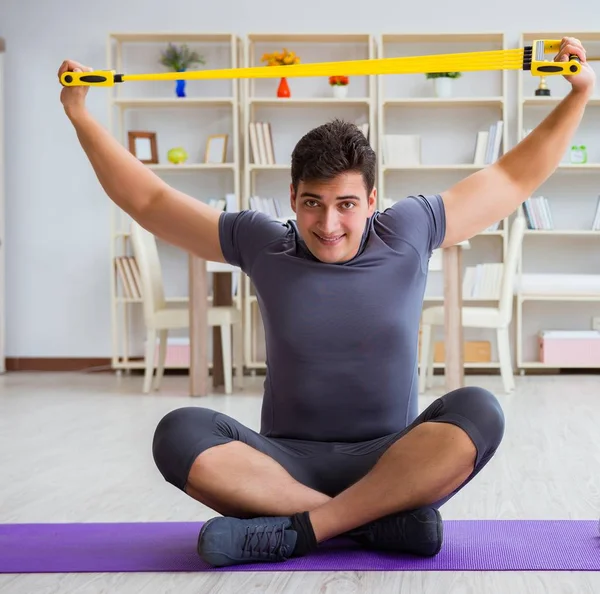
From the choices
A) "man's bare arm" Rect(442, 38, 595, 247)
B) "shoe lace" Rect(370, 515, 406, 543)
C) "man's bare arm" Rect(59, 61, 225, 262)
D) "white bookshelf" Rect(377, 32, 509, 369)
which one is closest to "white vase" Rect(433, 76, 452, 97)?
"white bookshelf" Rect(377, 32, 509, 369)

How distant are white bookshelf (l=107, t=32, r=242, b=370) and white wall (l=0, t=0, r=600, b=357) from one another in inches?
4.7

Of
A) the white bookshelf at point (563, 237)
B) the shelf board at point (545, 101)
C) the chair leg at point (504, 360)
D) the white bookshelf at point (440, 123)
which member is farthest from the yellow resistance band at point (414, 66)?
the white bookshelf at point (563, 237)

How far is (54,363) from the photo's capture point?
651 centimetres

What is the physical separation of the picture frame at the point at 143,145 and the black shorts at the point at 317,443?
4629 millimetres

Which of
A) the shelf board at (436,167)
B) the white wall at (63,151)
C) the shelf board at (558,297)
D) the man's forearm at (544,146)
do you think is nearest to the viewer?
the man's forearm at (544,146)

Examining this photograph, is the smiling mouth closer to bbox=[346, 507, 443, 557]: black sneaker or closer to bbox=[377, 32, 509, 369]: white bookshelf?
bbox=[346, 507, 443, 557]: black sneaker

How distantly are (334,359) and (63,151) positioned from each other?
4.96 meters

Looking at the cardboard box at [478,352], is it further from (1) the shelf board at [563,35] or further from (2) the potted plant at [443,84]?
(1) the shelf board at [563,35]

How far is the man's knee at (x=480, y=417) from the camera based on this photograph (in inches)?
67.7

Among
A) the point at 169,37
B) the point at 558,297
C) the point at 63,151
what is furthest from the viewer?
the point at 63,151

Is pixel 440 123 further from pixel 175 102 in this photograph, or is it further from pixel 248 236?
pixel 248 236

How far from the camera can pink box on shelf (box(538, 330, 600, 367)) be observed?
5.89 m

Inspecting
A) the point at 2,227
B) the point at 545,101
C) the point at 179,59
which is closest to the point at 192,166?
the point at 179,59

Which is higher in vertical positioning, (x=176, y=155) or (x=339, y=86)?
(x=339, y=86)
